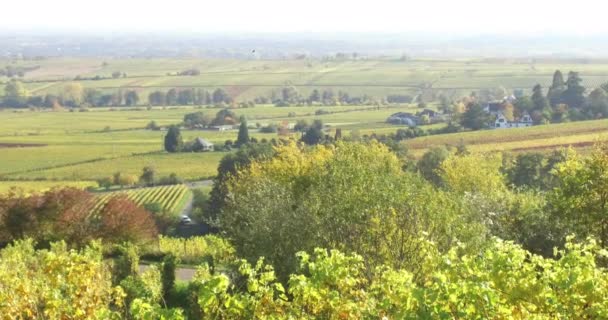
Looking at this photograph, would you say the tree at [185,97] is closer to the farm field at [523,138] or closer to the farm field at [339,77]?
the farm field at [339,77]

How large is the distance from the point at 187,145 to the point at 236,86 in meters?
71.6

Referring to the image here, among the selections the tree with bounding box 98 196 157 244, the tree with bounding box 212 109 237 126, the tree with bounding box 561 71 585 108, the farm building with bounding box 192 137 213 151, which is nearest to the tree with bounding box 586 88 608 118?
the tree with bounding box 561 71 585 108

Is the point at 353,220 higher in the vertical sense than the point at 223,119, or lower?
higher

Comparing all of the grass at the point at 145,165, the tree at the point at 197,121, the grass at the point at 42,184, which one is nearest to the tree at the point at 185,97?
the tree at the point at 197,121

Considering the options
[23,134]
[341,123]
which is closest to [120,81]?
[23,134]

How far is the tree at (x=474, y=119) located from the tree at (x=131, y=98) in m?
72.2

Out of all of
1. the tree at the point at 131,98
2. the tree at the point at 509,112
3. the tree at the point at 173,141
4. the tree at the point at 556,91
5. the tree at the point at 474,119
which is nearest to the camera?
the tree at the point at 173,141

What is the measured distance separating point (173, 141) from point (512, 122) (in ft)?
131

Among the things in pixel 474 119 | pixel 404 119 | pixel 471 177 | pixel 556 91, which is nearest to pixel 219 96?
pixel 404 119

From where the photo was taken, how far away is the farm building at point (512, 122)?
271ft

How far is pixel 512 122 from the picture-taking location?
83375 mm

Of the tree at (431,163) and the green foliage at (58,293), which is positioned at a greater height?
the green foliage at (58,293)

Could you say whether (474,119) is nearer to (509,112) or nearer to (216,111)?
(509,112)

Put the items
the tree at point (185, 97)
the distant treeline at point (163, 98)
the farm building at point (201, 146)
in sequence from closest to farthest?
1. the farm building at point (201, 146)
2. the distant treeline at point (163, 98)
3. the tree at point (185, 97)
